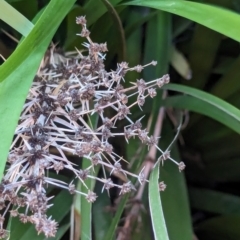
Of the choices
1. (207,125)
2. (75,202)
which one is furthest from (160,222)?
(207,125)

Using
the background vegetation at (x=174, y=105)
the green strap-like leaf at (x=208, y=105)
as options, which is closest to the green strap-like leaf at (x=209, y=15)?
the background vegetation at (x=174, y=105)

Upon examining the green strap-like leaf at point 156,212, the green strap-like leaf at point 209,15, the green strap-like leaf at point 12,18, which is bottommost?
the green strap-like leaf at point 156,212

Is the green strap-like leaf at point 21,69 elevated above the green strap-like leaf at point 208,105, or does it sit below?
below

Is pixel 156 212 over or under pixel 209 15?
under

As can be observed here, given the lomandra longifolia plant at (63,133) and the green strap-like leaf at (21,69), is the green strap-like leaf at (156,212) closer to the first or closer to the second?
the lomandra longifolia plant at (63,133)

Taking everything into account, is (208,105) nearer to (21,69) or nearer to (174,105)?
(174,105)

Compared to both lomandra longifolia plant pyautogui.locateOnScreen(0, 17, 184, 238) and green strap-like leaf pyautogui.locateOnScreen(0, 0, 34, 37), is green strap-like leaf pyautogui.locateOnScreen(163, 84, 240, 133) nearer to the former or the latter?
lomandra longifolia plant pyautogui.locateOnScreen(0, 17, 184, 238)

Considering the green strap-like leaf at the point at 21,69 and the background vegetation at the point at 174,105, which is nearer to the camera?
the green strap-like leaf at the point at 21,69

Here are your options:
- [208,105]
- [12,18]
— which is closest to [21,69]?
[12,18]
